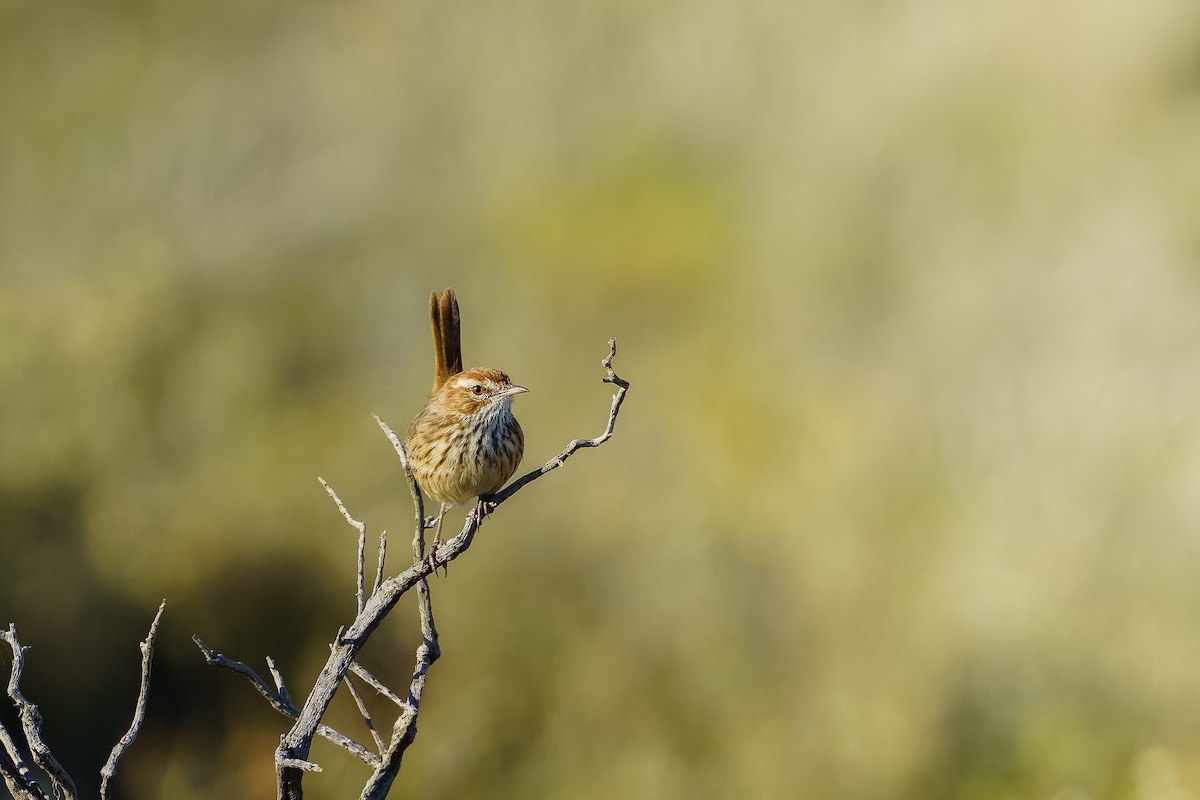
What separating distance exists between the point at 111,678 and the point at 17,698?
5.00 m

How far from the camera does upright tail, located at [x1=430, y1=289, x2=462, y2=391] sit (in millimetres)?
4160

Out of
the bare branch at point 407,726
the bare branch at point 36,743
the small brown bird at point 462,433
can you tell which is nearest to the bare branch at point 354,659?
the bare branch at point 407,726

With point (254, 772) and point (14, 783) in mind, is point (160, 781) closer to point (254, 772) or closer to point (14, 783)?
point (254, 772)

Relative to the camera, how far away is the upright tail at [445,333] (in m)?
4.16

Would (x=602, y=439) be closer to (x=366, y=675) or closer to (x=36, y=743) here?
(x=366, y=675)

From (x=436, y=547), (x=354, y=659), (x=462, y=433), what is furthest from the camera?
(x=462, y=433)

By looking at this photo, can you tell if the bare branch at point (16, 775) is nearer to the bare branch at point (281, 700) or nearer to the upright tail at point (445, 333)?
the bare branch at point (281, 700)

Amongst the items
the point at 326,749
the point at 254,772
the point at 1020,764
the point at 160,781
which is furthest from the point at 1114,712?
the point at 160,781

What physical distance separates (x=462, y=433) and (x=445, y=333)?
1.27ft

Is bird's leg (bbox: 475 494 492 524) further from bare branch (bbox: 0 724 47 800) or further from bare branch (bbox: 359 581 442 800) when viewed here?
bare branch (bbox: 0 724 47 800)

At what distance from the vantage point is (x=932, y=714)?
7.91 meters

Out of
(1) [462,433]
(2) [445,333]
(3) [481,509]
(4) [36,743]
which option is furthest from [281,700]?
(2) [445,333]

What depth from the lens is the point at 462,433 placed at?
4402 mm

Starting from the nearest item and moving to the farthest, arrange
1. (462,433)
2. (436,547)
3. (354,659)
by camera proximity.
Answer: (354,659)
(436,547)
(462,433)
